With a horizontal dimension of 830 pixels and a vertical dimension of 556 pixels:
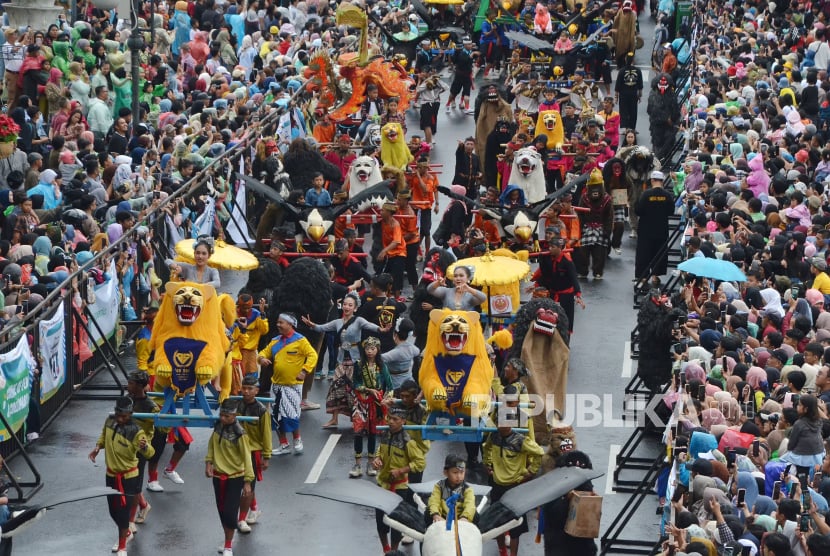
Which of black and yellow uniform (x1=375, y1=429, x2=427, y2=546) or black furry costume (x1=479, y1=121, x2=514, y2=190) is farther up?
black furry costume (x1=479, y1=121, x2=514, y2=190)

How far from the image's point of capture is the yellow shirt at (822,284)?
22.9 m

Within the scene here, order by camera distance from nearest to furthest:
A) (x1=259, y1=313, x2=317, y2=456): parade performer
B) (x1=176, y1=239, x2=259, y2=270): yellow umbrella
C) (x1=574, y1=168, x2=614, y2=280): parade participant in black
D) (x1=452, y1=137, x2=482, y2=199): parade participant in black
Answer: (x1=259, y1=313, x2=317, y2=456): parade performer
(x1=176, y1=239, x2=259, y2=270): yellow umbrella
(x1=574, y1=168, x2=614, y2=280): parade participant in black
(x1=452, y1=137, x2=482, y2=199): parade participant in black

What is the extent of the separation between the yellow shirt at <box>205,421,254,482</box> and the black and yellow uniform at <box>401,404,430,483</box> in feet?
5.39

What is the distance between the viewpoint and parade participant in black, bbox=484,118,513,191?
31594mm

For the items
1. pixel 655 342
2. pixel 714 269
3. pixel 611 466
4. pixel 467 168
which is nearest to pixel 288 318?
pixel 611 466

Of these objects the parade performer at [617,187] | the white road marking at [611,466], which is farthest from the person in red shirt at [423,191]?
the white road marking at [611,466]

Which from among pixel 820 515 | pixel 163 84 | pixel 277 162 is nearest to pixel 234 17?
pixel 163 84

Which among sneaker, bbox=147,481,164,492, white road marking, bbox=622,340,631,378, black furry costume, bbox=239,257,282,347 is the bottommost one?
sneaker, bbox=147,481,164,492

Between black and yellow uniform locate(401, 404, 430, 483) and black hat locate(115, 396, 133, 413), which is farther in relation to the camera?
black and yellow uniform locate(401, 404, 430, 483)

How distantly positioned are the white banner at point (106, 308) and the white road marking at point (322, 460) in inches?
126

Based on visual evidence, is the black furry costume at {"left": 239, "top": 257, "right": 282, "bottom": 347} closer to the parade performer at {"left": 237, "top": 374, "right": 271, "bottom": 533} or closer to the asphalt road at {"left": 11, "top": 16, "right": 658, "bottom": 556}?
the asphalt road at {"left": 11, "top": 16, "right": 658, "bottom": 556}

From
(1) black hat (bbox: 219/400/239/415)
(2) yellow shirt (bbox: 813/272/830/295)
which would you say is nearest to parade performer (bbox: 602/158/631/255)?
(2) yellow shirt (bbox: 813/272/830/295)

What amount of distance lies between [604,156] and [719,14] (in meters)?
12.1

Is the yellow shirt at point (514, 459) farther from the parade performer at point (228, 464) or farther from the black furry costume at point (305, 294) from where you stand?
the black furry costume at point (305, 294)
